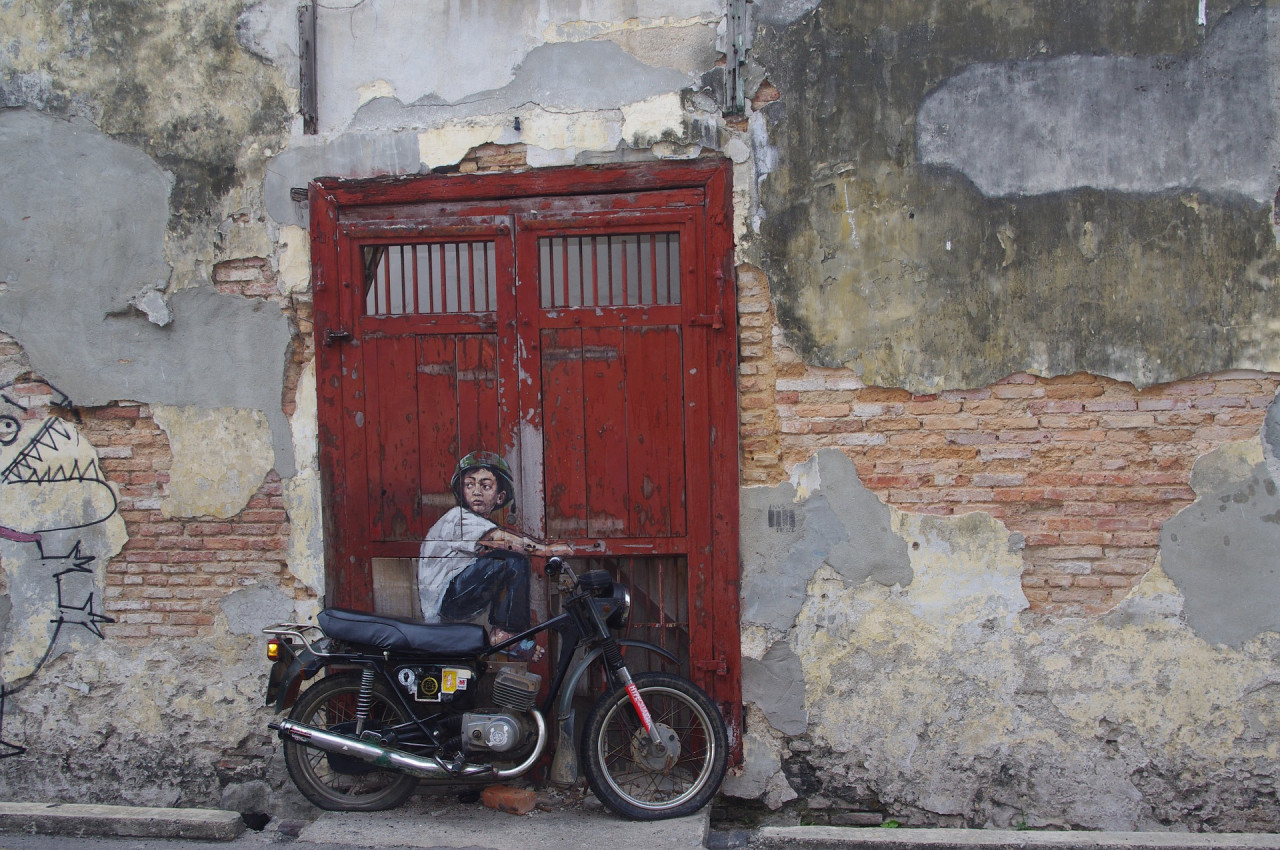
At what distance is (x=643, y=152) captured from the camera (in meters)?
4.20

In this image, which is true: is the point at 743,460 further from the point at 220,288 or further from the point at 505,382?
the point at 220,288

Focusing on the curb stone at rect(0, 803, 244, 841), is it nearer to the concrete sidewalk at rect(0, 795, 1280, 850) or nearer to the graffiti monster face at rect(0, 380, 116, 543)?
the concrete sidewalk at rect(0, 795, 1280, 850)

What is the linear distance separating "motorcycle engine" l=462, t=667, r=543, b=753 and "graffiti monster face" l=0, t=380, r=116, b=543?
216cm

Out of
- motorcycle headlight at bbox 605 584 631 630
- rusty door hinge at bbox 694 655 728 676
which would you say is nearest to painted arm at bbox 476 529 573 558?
motorcycle headlight at bbox 605 584 631 630

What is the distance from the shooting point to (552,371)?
14.0 ft

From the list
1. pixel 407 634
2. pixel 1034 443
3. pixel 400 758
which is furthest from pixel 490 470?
pixel 1034 443

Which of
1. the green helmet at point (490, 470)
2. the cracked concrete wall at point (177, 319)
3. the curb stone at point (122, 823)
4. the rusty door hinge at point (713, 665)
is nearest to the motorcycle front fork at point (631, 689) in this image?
the rusty door hinge at point (713, 665)

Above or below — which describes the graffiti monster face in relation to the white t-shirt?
above

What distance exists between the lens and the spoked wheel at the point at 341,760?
4.02 meters

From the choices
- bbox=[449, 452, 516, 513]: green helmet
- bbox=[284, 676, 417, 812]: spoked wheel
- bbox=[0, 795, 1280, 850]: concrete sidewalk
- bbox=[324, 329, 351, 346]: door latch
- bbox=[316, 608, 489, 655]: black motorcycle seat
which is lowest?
bbox=[0, 795, 1280, 850]: concrete sidewalk

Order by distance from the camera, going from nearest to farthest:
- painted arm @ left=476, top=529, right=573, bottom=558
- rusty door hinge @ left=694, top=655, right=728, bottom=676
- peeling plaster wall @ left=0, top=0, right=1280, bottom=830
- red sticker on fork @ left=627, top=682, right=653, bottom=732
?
red sticker on fork @ left=627, top=682, right=653, bottom=732 < peeling plaster wall @ left=0, top=0, right=1280, bottom=830 < rusty door hinge @ left=694, top=655, right=728, bottom=676 < painted arm @ left=476, top=529, right=573, bottom=558

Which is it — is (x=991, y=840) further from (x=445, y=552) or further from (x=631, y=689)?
(x=445, y=552)

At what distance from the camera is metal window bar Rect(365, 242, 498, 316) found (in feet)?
14.3

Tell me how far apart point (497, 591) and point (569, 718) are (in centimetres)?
68
